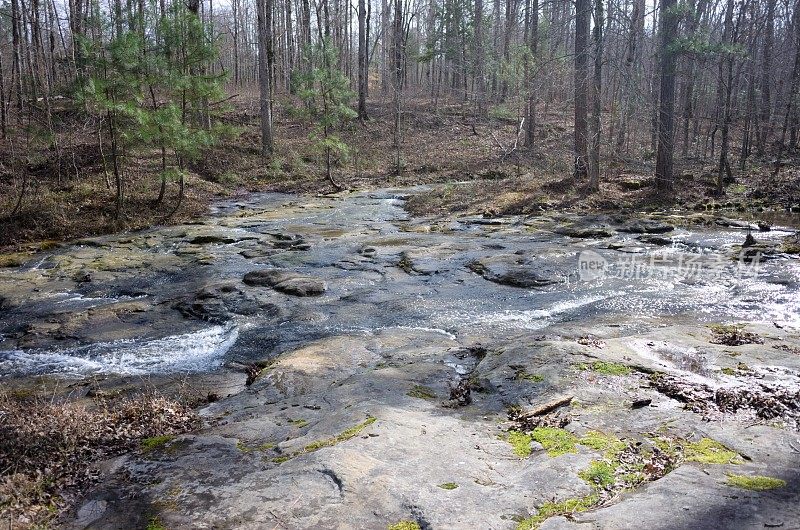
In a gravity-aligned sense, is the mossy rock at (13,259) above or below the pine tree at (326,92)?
below

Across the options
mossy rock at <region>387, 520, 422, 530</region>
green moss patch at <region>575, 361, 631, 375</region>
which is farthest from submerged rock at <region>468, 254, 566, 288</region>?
mossy rock at <region>387, 520, 422, 530</region>

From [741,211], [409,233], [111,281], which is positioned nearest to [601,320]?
[409,233]

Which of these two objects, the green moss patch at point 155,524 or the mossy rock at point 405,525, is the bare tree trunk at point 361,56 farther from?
the mossy rock at point 405,525

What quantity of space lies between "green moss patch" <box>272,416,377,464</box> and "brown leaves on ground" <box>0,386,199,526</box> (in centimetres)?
137

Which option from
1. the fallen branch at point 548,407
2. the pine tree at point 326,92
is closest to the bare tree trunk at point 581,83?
the pine tree at point 326,92

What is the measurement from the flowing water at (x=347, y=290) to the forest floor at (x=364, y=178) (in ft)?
6.86

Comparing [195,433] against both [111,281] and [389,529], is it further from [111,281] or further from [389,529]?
[111,281]

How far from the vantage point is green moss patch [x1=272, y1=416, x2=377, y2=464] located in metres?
4.23

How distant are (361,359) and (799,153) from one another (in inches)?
1018

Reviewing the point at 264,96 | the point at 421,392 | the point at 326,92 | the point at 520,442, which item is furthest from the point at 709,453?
the point at 264,96

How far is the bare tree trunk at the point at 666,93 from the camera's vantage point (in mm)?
16875

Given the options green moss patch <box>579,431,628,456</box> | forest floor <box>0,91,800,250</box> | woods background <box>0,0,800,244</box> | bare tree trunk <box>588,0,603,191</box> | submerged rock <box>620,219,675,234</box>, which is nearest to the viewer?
green moss patch <box>579,431,628,456</box>

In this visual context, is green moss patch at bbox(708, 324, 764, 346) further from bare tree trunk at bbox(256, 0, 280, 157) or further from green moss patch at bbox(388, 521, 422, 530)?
bare tree trunk at bbox(256, 0, 280, 157)

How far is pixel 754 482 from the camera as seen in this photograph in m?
3.37
